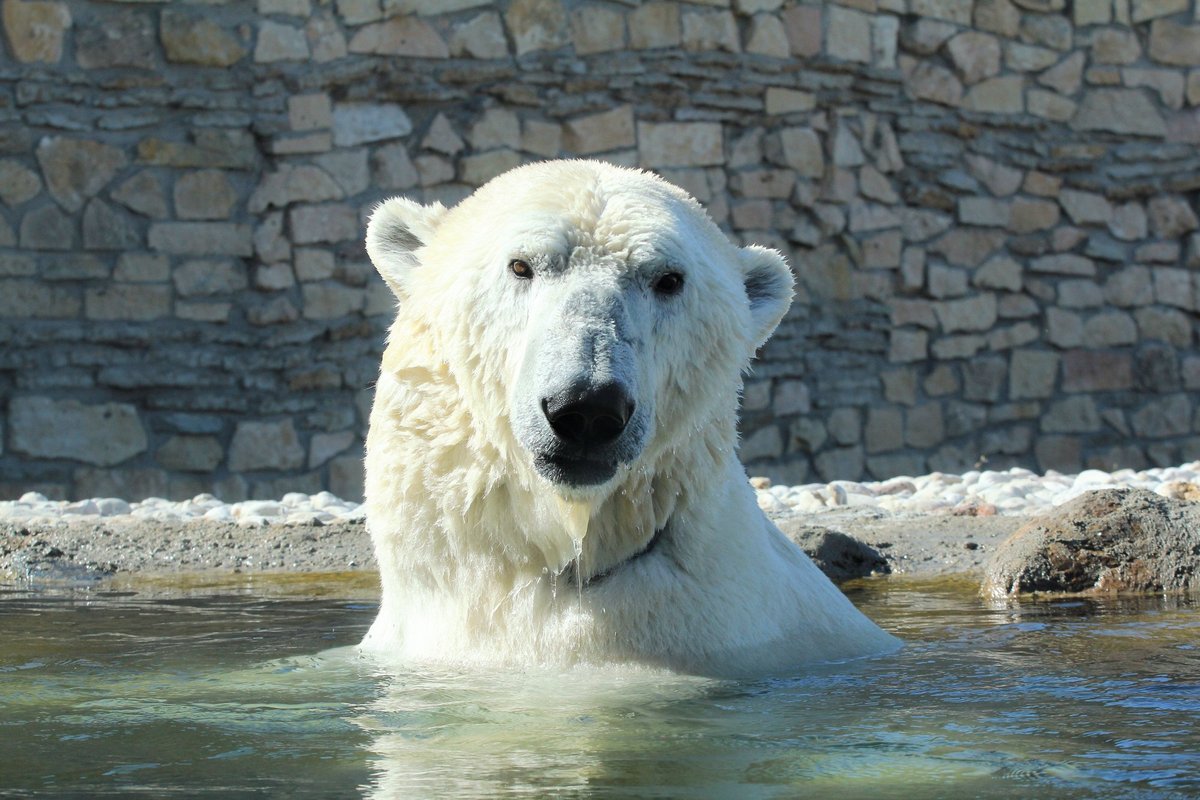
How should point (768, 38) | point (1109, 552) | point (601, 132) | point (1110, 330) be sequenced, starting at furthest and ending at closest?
point (1110, 330) → point (768, 38) → point (601, 132) → point (1109, 552)

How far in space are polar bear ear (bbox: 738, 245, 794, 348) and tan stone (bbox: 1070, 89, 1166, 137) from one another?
8250 mm

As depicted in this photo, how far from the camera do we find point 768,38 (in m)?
9.84

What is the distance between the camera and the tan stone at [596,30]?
930cm

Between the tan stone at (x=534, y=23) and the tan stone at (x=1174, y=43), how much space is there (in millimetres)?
4468

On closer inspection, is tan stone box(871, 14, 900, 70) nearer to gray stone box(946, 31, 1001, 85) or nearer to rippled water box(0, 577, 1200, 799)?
gray stone box(946, 31, 1001, 85)

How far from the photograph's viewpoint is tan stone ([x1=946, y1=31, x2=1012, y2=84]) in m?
10.6

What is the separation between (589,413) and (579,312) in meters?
0.23

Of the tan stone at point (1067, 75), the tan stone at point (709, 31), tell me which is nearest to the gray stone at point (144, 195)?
the tan stone at point (709, 31)

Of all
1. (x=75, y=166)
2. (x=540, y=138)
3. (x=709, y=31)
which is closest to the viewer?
(x=75, y=166)

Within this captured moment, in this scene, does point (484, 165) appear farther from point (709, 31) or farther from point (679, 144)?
point (709, 31)

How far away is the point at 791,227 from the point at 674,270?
716cm

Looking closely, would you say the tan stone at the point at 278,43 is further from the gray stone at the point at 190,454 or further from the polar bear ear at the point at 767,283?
the polar bear ear at the point at 767,283

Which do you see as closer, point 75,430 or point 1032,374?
point 75,430

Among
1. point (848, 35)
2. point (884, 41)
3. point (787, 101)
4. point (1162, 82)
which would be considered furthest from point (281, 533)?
point (1162, 82)
